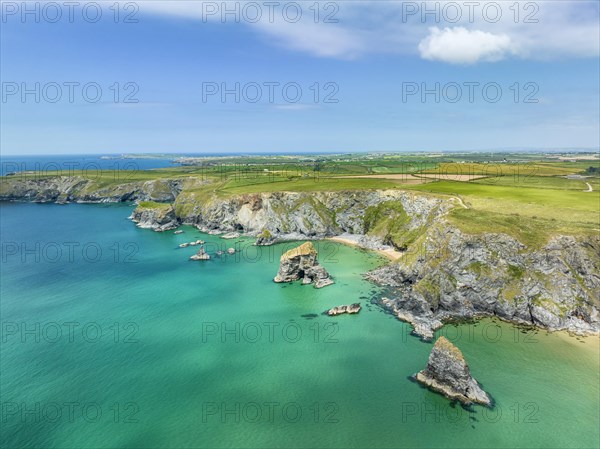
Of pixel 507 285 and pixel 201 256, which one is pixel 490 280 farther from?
pixel 201 256

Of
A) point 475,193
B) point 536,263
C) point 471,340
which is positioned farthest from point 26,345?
point 475,193

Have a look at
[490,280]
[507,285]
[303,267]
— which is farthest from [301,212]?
[507,285]

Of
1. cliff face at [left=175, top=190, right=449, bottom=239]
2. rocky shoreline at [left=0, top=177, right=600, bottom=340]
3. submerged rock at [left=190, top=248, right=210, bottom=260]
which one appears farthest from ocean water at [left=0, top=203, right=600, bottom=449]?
cliff face at [left=175, top=190, right=449, bottom=239]

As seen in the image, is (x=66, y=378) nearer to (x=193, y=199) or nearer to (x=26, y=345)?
(x=26, y=345)

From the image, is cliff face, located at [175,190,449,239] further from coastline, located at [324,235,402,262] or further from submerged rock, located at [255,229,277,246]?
coastline, located at [324,235,402,262]

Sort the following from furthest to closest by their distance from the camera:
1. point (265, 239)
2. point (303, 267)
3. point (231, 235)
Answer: point (231, 235), point (265, 239), point (303, 267)
